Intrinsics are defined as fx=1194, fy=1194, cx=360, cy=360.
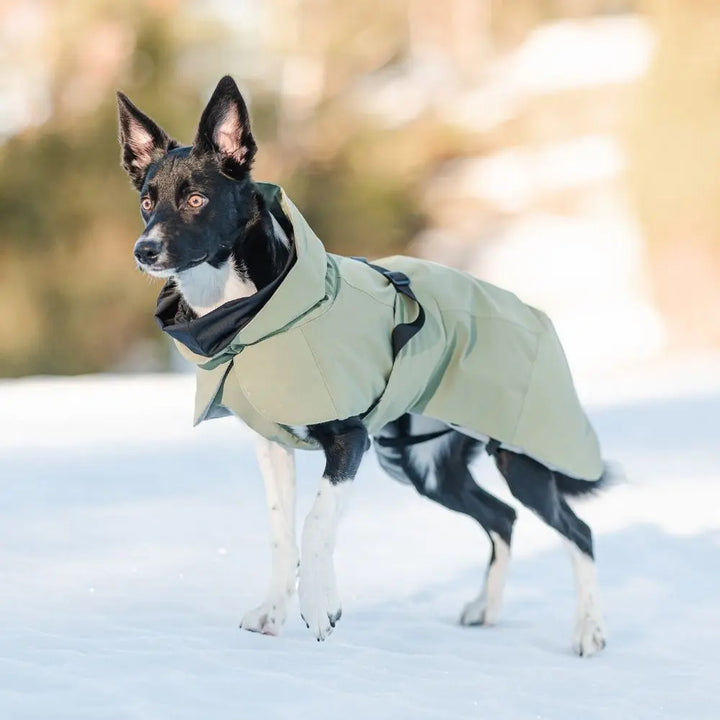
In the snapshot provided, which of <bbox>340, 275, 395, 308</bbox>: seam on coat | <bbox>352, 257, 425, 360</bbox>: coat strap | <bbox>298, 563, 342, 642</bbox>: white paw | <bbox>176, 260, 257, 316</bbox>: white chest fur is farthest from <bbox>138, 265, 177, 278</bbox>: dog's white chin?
<bbox>298, 563, 342, 642</bbox>: white paw

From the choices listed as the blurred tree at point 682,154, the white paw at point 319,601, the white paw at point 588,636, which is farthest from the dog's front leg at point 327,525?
the blurred tree at point 682,154

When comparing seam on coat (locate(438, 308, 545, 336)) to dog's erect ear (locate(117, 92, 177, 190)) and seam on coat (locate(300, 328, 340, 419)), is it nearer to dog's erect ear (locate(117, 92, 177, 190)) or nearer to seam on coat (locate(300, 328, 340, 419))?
seam on coat (locate(300, 328, 340, 419))

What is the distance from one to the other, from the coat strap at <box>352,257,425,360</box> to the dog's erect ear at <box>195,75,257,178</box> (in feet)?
1.78

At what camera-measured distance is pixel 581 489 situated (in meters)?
4.06

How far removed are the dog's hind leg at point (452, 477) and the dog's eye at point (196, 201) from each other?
1.15 meters

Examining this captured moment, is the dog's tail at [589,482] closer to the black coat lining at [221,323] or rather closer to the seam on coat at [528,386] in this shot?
the seam on coat at [528,386]

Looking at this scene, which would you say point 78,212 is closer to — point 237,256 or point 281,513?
point 281,513

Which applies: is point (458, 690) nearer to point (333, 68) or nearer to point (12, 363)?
point (12, 363)

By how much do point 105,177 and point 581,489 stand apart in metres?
11.6

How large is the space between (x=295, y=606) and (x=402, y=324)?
3.70ft

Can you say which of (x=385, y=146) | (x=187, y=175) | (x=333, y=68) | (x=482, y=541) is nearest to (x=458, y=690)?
(x=187, y=175)

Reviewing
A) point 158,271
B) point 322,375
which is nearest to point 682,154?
point 322,375

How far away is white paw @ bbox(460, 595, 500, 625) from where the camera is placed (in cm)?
407

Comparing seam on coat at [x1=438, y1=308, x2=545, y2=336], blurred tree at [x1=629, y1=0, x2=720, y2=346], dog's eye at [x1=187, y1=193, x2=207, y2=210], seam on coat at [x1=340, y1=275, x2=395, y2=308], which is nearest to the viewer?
dog's eye at [x1=187, y1=193, x2=207, y2=210]
